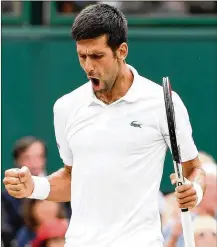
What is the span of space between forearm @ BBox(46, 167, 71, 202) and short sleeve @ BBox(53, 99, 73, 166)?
0.09 m

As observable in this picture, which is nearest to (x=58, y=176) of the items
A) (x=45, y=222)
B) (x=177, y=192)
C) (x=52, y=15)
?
(x=177, y=192)

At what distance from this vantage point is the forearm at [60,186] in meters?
5.57

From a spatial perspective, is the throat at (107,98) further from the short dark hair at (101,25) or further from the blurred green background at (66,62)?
the blurred green background at (66,62)

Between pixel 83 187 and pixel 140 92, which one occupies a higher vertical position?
pixel 140 92

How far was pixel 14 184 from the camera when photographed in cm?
522

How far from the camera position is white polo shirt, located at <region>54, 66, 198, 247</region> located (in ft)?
16.8

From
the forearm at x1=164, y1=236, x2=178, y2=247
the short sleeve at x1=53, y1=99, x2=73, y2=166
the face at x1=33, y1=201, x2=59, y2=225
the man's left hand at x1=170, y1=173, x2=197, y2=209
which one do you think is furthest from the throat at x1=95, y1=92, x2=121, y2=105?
the face at x1=33, y1=201, x2=59, y2=225

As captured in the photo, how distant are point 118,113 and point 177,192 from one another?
0.59 meters

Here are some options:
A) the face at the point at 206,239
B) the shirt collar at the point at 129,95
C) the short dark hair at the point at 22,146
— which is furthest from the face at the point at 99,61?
the short dark hair at the point at 22,146

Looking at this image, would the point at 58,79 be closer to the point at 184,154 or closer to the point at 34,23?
the point at 34,23

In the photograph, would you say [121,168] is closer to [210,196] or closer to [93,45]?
[93,45]

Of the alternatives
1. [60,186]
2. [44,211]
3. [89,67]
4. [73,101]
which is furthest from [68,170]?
[44,211]

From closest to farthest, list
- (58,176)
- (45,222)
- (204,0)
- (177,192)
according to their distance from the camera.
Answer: (177,192) → (58,176) → (45,222) → (204,0)

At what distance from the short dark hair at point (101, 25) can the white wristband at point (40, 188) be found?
79 cm
